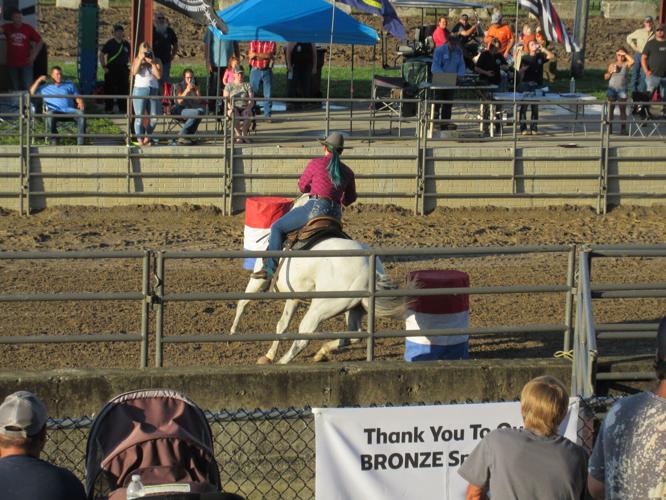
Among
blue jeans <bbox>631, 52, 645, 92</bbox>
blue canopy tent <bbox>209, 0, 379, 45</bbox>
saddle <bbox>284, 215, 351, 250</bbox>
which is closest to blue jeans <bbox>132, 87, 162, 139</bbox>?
blue canopy tent <bbox>209, 0, 379, 45</bbox>

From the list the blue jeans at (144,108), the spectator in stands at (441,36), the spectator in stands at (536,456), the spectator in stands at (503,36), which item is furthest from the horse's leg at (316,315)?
the spectator in stands at (503,36)

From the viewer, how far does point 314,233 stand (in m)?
11.1

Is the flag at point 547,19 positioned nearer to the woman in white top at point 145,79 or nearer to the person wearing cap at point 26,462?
the woman in white top at point 145,79

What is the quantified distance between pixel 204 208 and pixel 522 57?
8.43m

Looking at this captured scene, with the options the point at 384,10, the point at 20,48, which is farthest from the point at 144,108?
the point at 384,10

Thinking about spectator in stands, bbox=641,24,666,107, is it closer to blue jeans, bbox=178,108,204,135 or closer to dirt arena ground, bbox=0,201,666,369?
dirt arena ground, bbox=0,201,666,369

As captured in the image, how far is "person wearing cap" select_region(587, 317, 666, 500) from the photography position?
204 inches

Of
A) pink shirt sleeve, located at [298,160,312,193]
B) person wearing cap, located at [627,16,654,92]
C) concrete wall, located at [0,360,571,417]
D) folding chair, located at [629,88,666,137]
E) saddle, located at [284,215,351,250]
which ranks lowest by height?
concrete wall, located at [0,360,571,417]

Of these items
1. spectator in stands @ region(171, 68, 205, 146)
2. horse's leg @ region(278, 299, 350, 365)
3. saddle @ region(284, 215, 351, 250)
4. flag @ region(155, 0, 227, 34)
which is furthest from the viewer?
flag @ region(155, 0, 227, 34)

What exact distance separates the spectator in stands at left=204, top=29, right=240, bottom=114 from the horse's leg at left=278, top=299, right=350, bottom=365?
1171 centimetres

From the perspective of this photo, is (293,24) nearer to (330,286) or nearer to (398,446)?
(330,286)

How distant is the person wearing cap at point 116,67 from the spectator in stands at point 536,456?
1875cm

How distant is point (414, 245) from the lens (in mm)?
17000

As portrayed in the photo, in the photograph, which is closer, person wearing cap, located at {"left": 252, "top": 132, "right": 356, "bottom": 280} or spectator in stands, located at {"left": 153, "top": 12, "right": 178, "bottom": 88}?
person wearing cap, located at {"left": 252, "top": 132, "right": 356, "bottom": 280}
